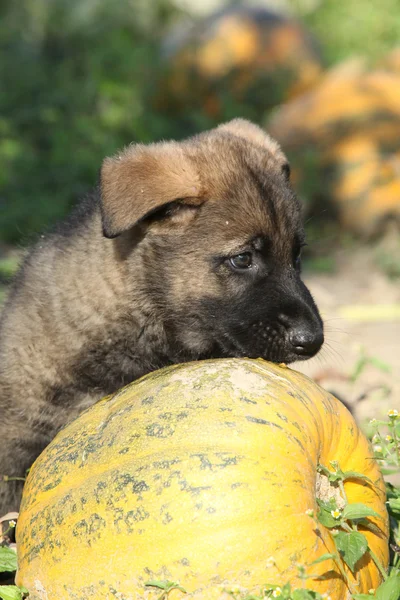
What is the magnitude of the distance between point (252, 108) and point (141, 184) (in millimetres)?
8023

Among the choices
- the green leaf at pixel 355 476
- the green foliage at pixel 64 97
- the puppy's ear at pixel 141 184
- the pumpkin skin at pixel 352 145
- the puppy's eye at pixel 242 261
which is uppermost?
the puppy's ear at pixel 141 184

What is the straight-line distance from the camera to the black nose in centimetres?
341

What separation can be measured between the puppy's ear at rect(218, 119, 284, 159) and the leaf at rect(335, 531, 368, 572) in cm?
197

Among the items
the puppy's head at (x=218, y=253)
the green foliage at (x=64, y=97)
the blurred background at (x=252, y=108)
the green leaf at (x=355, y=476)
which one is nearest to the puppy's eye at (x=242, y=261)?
the puppy's head at (x=218, y=253)

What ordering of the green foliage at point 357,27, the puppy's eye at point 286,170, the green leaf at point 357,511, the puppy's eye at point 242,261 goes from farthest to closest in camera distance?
the green foliage at point 357,27
the puppy's eye at point 286,170
the puppy's eye at point 242,261
the green leaf at point 357,511

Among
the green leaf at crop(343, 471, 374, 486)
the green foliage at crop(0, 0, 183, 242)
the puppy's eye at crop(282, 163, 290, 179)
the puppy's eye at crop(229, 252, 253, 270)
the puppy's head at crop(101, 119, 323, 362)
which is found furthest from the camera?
the green foliage at crop(0, 0, 183, 242)

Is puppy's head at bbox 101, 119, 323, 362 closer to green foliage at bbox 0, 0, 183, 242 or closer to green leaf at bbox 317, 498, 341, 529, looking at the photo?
green leaf at bbox 317, 498, 341, 529

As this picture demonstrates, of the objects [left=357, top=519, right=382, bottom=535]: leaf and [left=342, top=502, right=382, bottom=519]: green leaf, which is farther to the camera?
[left=357, top=519, right=382, bottom=535]: leaf

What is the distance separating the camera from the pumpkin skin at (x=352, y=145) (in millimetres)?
8742

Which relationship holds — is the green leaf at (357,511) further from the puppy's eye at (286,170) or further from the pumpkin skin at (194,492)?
the puppy's eye at (286,170)

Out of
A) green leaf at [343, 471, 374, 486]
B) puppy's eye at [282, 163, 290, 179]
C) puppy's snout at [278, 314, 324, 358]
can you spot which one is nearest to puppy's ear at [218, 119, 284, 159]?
puppy's eye at [282, 163, 290, 179]

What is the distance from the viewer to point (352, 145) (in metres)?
9.07

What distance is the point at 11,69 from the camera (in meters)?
10.4

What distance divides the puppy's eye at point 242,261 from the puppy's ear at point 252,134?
2.39 ft
